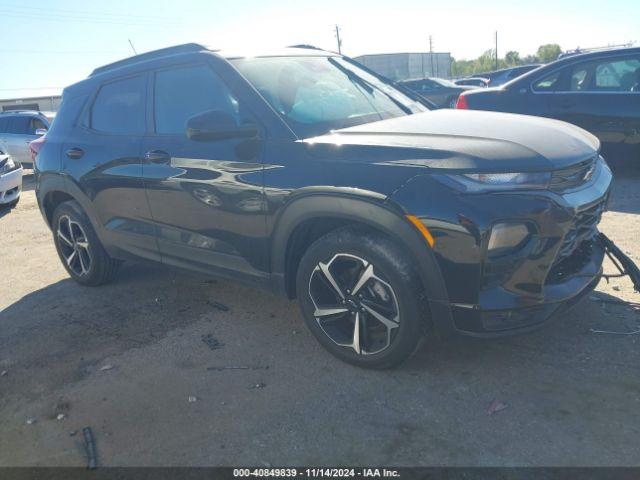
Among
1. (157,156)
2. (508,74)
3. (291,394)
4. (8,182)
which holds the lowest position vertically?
(291,394)

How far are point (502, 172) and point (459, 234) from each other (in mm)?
346

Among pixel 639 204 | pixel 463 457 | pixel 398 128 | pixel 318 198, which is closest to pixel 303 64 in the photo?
pixel 398 128

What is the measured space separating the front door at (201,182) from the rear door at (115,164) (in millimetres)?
136

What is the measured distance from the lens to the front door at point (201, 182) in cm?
329

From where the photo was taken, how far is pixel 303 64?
3787mm

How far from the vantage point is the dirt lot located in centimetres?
246

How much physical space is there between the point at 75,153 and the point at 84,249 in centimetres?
87

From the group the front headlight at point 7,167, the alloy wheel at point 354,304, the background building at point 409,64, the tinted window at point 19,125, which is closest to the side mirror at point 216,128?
the alloy wheel at point 354,304

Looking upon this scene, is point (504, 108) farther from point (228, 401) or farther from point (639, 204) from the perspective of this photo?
point (228, 401)

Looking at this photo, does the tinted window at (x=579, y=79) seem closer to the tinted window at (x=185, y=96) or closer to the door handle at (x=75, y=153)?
the tinted window at (x=185, y=96)

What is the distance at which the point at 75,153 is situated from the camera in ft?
14.8

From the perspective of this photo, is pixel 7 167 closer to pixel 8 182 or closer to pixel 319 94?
pixel 8 182

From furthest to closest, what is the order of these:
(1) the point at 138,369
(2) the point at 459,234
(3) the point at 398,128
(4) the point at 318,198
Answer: (1) the point at 138,369 < (3) the point at 398,128 < (4) the point at 318,198 < (2) the point at 459,234

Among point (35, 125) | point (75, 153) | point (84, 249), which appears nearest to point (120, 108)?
point (75, 153)
